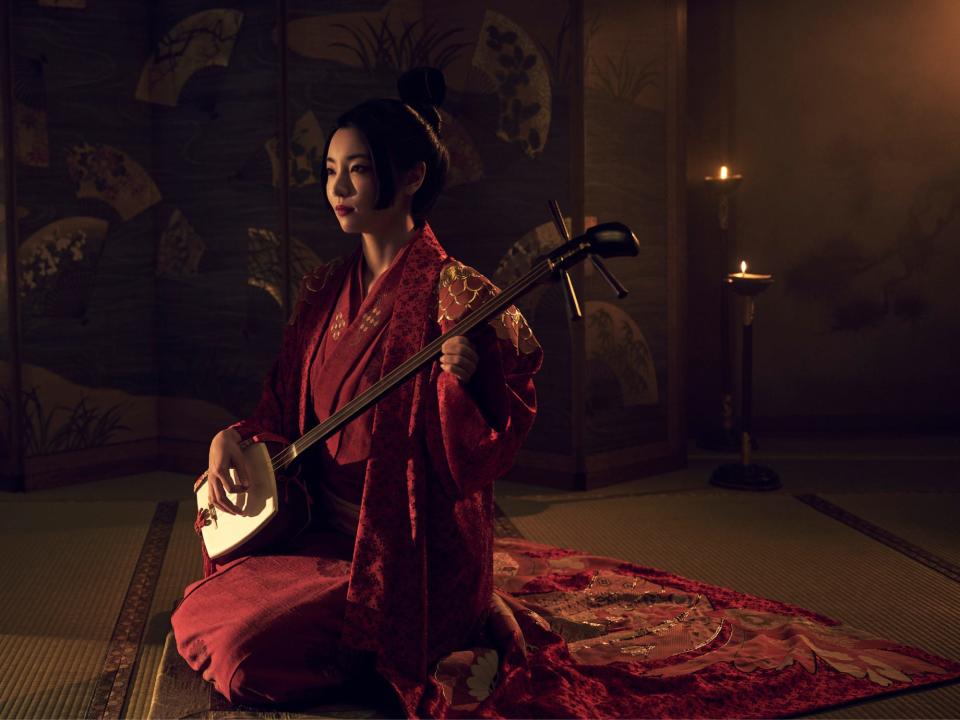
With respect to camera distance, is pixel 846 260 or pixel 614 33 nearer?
pixel 614 33

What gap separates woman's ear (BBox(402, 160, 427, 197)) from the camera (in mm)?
2153

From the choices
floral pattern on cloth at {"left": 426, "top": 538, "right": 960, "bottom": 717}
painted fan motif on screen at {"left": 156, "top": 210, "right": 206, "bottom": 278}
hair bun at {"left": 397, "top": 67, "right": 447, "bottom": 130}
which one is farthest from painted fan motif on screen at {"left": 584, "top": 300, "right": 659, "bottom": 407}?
hair bun at {"left": 397, "top": 67, "right": 447, "bottom": 130}

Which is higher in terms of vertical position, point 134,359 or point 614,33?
point 614,33

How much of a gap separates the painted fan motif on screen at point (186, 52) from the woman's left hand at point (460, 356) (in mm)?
2604

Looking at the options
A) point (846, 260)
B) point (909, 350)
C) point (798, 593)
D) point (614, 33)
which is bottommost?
point (798, 593)

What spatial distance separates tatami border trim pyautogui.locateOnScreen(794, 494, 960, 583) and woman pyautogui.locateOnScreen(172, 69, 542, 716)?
4.58 feet

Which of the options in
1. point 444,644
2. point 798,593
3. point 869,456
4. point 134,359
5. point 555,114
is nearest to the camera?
point 444,644

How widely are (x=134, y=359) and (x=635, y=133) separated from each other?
2.11 meters

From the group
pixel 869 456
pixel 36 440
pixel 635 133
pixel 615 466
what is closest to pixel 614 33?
pixel 635 133

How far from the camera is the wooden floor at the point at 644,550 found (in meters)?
2.28

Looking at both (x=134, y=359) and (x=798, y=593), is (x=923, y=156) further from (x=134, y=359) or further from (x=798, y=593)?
(x=134, y=359)

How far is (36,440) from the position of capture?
13.2 feet

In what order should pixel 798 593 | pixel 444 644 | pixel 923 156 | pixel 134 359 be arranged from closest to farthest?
pixel 444 644, pixel 798 593, pixel 134 359, pixel 923 156

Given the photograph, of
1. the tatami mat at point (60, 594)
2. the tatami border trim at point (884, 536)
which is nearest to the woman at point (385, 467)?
the tatami mat at point (60, 594)
